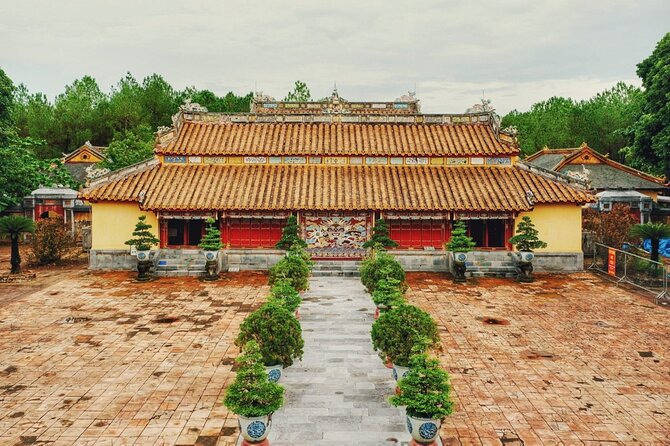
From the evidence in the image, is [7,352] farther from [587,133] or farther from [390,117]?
[587,133]

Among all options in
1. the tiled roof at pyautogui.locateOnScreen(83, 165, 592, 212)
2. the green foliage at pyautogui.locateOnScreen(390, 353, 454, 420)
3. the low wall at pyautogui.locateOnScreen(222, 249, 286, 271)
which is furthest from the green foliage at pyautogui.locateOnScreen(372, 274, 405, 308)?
the low wall at pyautogui.locateOnScreen(222, 249, 286, 271)

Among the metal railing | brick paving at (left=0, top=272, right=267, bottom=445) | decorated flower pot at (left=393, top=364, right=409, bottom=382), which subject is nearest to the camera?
brick paving at (left=0, top=272, right=267, bottom=445)

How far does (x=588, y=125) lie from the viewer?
53688 mm

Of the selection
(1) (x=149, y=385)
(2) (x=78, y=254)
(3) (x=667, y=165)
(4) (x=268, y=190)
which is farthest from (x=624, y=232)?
(2) (x=78, y=254)

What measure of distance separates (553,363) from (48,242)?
23425 mm

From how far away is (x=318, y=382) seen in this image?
11555mm

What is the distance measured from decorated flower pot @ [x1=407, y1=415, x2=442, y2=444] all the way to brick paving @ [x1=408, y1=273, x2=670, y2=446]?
1178 mm

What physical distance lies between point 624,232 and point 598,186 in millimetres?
12729

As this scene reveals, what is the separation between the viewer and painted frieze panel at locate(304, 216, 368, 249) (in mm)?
24984

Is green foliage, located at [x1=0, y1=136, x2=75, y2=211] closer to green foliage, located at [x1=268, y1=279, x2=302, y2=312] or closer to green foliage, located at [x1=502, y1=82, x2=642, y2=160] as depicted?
green foliage, located at [x1=268, y1=279, x2=302, y2=312]

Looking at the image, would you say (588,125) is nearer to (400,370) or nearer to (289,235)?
(289,235)

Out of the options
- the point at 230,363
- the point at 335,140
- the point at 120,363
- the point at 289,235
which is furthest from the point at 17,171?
the point at 230,363

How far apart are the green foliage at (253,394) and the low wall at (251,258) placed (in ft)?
53.8

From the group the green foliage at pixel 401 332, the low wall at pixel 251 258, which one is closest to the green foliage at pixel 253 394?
the green foliage at pixel 401 332
